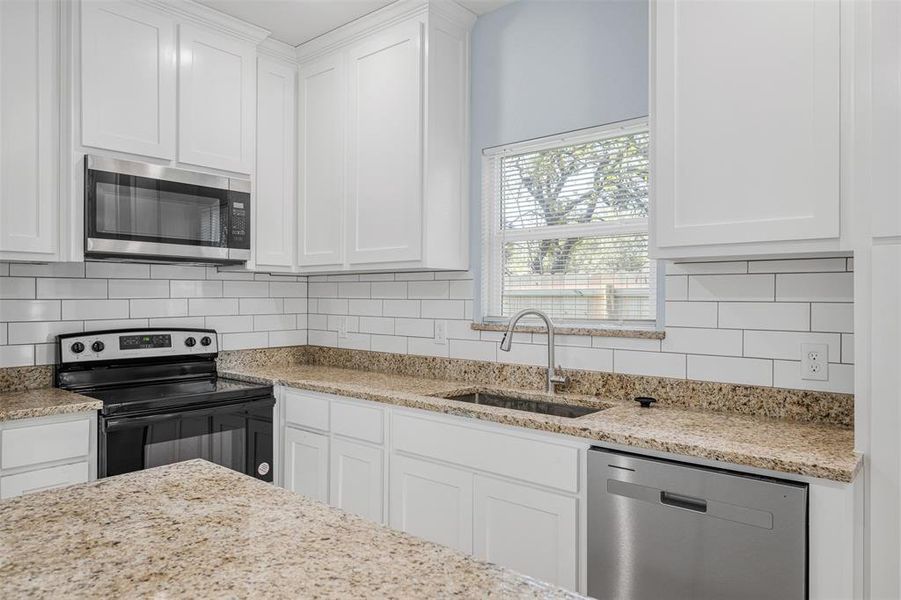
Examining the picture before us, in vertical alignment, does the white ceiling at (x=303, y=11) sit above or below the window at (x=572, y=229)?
above

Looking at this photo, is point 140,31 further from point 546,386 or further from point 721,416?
point 721,416

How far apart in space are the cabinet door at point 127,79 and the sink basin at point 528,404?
5.80 ft

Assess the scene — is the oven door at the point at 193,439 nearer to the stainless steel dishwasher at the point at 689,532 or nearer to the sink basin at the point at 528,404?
the sink basin at the point at 528,404

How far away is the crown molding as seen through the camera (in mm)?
2707

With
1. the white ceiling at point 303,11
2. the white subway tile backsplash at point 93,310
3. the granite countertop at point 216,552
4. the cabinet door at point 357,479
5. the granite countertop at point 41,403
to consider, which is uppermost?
the white ceiling at point 303,11

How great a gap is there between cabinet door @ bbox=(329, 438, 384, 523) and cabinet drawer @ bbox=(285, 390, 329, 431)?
130 mm

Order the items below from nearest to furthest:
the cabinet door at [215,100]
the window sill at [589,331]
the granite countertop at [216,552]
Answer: the granite countertop at [216,552] → the window sill at [589,331] → the cabinet door at [215,100]

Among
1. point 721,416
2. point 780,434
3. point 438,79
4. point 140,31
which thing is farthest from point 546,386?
point 140,31

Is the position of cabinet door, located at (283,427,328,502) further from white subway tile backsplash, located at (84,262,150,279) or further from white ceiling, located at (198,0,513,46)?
white ceiling, located at (198,0,513,46)

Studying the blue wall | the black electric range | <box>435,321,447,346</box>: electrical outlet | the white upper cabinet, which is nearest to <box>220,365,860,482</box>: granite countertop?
<box>435,321,447,346</box>: electrical outlet

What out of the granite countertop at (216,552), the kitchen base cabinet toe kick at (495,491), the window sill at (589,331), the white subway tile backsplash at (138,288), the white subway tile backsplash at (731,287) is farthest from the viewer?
the white subway tile backsplash at (138,288)

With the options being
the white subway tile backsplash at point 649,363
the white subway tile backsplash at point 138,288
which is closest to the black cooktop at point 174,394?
the white subway tile backsplash at point 138,288

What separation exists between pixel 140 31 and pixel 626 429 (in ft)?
8.56

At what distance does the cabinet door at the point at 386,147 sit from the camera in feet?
8.98
